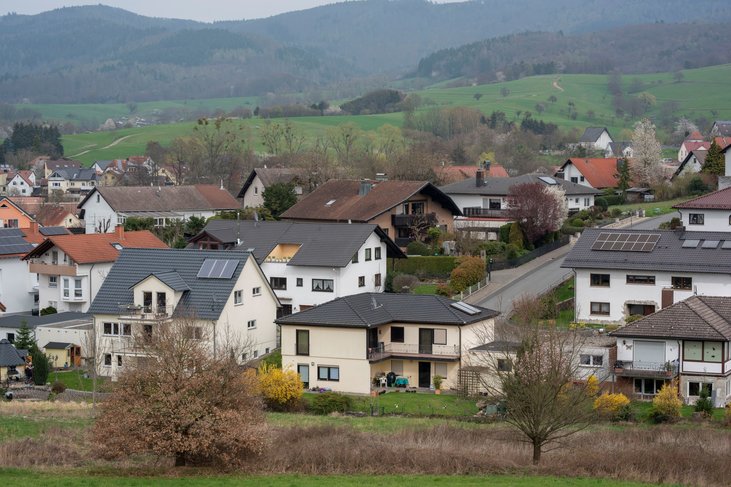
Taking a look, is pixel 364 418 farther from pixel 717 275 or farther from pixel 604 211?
pixel 604 211

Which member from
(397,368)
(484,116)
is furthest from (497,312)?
(484,116)

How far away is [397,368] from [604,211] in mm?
34210

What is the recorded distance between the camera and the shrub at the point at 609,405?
38.1m

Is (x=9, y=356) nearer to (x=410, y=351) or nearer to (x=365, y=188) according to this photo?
(x=410, y=351)

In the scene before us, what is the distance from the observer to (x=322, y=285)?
52.7 m

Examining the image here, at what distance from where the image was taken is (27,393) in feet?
145

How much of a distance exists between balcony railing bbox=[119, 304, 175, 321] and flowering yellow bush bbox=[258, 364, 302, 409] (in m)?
6.60

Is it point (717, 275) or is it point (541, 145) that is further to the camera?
point (541, 145)

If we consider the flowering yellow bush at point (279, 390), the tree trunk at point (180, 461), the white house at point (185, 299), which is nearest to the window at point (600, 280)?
the white house at point (185, 299)

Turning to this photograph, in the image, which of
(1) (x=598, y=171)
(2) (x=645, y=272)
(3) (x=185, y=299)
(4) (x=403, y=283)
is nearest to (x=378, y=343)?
(3) (x=185, y=299)

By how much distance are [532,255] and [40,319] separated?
23.8 meters

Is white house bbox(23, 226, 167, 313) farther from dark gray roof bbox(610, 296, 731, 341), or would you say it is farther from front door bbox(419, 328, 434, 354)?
dark gray roof bbox(610, 296, 731, 341)

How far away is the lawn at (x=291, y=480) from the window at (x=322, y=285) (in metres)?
24.0

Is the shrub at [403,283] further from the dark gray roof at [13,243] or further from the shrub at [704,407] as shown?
the shrub at [704,407]
